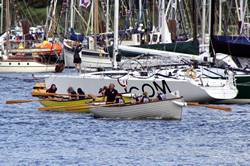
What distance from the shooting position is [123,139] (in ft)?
162

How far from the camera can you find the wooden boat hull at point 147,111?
53469 mm

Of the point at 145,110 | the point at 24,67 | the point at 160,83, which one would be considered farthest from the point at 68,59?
the point at 145,110

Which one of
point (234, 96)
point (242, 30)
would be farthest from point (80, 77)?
point (242, 30)

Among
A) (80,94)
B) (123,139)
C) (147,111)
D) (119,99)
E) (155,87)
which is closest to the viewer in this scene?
(123,139)

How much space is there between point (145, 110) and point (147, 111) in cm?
16

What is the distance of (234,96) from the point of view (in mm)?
63156

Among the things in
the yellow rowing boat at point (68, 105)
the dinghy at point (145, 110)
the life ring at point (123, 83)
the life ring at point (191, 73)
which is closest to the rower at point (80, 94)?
the yellow rowing boat at point (68, 105)

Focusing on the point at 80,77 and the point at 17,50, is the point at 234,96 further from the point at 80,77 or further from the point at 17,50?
the point at 17,50

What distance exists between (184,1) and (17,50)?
14.0m

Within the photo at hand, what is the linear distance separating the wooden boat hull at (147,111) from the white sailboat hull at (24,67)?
43585 mm

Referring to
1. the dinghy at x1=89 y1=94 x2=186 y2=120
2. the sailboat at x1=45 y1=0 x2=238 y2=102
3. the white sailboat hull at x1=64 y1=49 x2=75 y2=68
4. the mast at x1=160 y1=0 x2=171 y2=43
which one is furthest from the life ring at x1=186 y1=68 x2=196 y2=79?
the white sailboat hull at x1=64 y1=49 x2=75 y2=68

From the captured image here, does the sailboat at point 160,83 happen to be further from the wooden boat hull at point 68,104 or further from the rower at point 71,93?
the rower at point 71,93

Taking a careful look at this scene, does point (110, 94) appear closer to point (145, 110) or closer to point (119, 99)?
point (119, 99)

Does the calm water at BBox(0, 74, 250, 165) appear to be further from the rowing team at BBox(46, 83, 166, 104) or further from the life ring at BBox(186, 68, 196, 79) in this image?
the life ring at BBox(186, 68, 196, 79)
